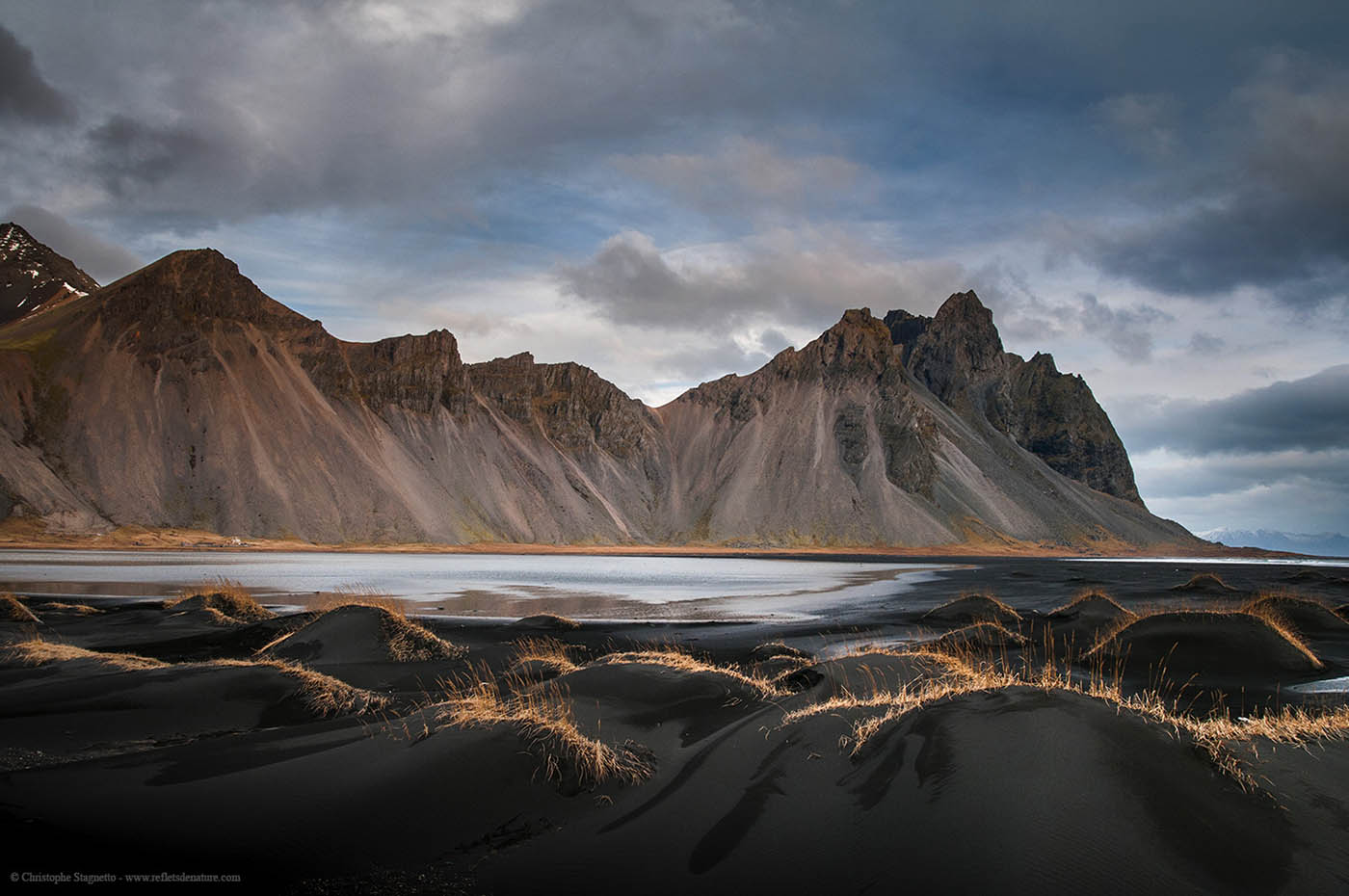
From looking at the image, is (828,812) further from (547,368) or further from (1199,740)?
(547,368)

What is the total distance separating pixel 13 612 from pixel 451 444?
116 metres

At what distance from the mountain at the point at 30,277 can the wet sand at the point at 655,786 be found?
203731 mm

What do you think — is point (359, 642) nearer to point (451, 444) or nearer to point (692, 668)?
point (692, 668)

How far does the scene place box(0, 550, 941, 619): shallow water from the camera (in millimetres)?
37094

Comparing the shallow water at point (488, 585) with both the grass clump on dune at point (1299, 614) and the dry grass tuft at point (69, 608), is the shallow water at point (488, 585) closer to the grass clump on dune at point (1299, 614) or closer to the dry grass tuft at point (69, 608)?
the dry grass tuft at point (69, 608)

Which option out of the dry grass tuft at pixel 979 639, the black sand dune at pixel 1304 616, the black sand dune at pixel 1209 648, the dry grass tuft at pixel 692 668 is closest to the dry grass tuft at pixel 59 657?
the dry grass tuft at pixel 692 668

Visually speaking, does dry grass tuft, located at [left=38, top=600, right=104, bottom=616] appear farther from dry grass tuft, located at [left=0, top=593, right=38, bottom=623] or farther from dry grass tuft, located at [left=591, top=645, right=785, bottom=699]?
dry grass tuft, located at [left=591, top=645, right=785, bottom=699]

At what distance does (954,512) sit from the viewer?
152m

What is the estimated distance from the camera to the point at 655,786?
926cm

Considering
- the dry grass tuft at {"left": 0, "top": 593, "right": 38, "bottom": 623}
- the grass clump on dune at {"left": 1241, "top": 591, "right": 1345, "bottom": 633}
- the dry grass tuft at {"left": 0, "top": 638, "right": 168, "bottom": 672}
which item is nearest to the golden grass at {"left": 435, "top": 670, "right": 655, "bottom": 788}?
the dry grass tuft at {"left": 0, "top": 638, "right": 168, "bottom": 672}

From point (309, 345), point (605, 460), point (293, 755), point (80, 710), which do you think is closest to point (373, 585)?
point (80, 710)

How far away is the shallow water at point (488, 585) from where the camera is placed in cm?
3709

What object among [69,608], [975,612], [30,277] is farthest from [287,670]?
[30,277]

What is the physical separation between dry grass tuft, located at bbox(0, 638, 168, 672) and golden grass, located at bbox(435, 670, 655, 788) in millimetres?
8210
